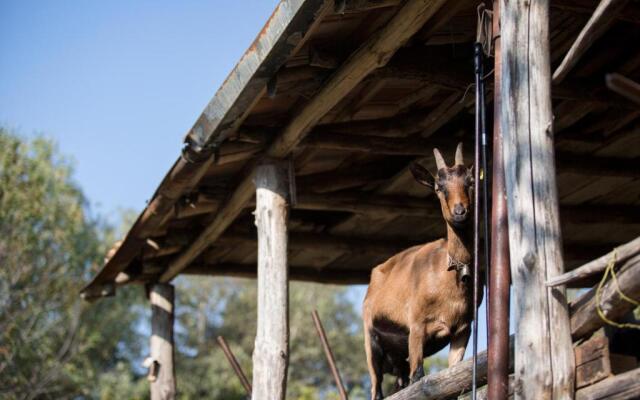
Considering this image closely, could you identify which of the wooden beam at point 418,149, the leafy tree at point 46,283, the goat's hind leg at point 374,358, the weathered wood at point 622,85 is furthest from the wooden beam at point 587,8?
the leafy tree at point 46,283

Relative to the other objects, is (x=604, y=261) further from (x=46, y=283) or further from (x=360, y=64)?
(x=46, y=283)

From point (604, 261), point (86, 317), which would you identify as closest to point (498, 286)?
point (604, 261)

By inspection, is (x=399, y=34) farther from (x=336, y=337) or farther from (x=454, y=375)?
(x=336, y=337)

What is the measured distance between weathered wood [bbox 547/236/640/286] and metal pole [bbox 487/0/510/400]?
510 millimetres

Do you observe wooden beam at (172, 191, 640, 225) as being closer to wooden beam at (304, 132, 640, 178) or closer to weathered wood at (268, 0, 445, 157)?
wooden beam at (304, 132, 640, 178)

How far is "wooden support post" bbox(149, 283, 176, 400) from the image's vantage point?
11562 millimetres

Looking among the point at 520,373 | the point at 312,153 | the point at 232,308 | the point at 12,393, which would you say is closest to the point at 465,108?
the point at 312,153

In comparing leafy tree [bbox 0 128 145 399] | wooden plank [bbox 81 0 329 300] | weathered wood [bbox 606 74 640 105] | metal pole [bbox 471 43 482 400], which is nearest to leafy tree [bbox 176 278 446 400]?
leafy tree [bbox 0 128 145 399]

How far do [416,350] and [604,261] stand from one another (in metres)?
2.57

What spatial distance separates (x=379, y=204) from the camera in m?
9.68

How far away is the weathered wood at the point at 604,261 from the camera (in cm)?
466

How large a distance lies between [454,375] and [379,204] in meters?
3.79

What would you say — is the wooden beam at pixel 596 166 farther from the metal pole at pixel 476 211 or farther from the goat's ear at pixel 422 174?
the metal pole at pixel 476 211

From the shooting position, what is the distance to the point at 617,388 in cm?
470
